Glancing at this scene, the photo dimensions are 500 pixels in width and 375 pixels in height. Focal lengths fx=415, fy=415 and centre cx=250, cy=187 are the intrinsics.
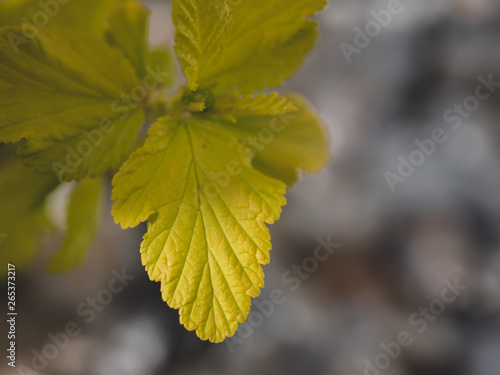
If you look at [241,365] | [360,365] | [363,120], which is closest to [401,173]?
[363,120]

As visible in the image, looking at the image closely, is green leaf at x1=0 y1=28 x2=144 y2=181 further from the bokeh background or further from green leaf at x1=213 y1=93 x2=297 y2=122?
the bokeh background

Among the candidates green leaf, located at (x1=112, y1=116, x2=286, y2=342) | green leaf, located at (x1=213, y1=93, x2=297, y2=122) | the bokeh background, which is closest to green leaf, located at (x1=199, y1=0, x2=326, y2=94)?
green leaf, located at (x1=213, y1=93, x2=297, y2=122)

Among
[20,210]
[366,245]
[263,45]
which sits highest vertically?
[263,45]

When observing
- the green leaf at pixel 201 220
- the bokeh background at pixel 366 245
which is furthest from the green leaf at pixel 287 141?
the bokeh background at pixel 366 245

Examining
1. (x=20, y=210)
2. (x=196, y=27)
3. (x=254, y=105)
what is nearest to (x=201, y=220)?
(x=254, y=105)

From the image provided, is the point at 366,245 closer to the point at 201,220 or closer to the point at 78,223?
the point at 78,223

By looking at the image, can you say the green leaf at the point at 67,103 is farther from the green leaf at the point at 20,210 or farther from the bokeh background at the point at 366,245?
the bokeh background at the point at 366,245

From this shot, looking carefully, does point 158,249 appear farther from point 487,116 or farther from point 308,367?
point 487,116
